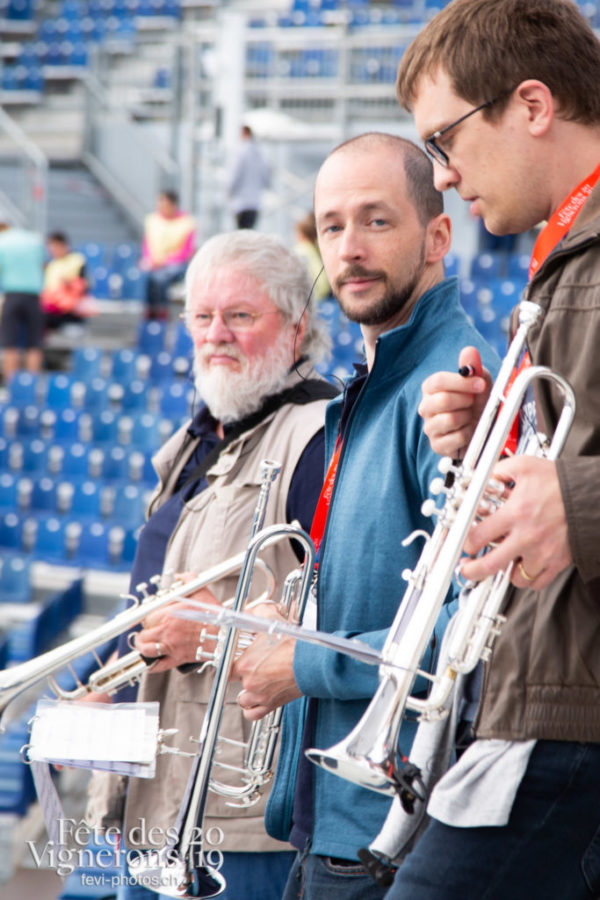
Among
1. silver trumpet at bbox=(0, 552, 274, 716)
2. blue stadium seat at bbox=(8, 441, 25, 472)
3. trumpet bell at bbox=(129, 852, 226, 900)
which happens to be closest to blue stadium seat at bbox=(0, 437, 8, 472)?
blue stadium seat at bbox=(8, 441, 25, 472)

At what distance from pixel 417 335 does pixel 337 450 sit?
24 centimetres

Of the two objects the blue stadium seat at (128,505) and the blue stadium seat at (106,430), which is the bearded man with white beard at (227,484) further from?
the blue stadium seat at (106,430)

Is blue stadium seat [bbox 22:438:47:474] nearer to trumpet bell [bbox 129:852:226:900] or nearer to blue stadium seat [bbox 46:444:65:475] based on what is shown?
blue stadium seat [bbox 46:444:65:475]

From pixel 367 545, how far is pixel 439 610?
1.66 ft

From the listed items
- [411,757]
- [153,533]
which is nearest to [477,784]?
[411,757]

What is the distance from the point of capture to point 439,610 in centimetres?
136

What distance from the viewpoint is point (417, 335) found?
6.50 ft

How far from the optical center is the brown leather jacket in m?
1.34

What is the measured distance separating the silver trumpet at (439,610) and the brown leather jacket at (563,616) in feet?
0.09

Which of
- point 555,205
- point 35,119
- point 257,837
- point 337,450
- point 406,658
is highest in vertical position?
point 35,119

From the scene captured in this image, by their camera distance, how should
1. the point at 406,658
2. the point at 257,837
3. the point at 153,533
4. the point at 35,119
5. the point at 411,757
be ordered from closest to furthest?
the point at 406,658 → the point at 411,757 → the point at 257,837 → the point at 153,533 → the point at 35,119

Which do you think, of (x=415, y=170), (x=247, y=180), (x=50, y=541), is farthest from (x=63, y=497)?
(x=415, y=170)

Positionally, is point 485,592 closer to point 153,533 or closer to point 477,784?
point 477,784

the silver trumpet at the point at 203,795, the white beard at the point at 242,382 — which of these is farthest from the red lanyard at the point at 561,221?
the white beard at the point at 242,382
